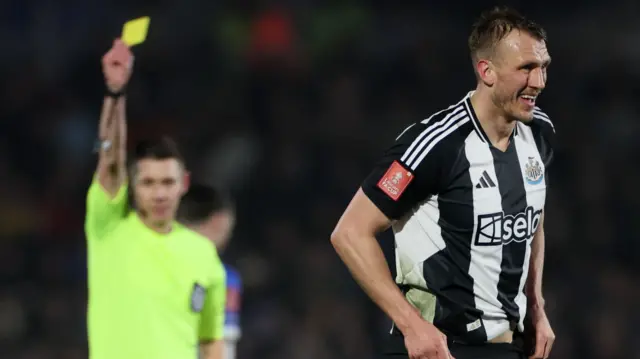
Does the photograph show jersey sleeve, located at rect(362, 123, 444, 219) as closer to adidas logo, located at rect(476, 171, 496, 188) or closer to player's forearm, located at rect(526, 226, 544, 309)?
adidas logo, located at rect(476, 171, 496, 188)

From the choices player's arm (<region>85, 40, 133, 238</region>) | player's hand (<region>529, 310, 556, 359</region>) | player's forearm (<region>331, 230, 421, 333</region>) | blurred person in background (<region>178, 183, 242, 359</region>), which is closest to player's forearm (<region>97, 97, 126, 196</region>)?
player's arm (<region>85, 40, 133, 238</region>)

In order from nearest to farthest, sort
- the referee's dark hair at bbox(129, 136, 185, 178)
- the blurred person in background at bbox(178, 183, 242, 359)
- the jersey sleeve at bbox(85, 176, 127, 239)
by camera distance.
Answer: the jersey sleeve at bbox(85, 176, 127, 239)
the referee's dark hair at bbox(129, 136, 185, 178)
the blurred person in background at bbox(178, 183, 242, 359)

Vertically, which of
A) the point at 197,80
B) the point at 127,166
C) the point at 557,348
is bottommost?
the point at 557,348

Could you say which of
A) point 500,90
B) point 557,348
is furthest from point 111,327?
point 557,348

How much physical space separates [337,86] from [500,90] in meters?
6.54

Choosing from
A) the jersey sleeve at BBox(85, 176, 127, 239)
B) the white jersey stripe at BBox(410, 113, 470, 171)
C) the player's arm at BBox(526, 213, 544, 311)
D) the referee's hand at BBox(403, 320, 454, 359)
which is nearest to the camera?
the referee's hand at BBox(403, 320, 454, 359)

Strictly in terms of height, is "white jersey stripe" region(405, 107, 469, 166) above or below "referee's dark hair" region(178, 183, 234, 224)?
above

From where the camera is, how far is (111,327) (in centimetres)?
456

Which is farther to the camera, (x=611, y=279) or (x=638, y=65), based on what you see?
(x=638, y=65)

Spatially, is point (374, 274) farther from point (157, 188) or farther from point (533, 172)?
point (157, 188)

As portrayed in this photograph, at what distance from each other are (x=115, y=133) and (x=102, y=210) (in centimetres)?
32

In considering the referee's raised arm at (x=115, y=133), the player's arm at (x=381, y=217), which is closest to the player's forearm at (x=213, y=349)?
the referee's raised arm at (x=115, y=133)

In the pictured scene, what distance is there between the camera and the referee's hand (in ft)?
11.3

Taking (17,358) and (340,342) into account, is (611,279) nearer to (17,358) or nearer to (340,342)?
(340,342)
